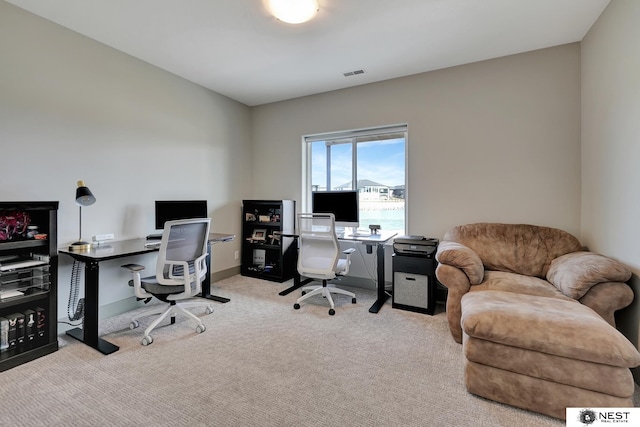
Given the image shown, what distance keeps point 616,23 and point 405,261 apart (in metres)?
2.59

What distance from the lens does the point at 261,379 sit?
1949mm

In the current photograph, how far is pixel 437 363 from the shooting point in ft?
7.00

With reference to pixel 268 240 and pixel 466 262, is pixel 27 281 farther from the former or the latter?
pixel 466 262

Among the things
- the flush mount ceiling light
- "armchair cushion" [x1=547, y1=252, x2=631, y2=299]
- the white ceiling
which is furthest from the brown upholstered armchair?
the flush mount ceiling light

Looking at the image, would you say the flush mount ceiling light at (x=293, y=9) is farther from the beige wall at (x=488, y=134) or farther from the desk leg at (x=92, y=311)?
the desk leg at (x=92, y=311)

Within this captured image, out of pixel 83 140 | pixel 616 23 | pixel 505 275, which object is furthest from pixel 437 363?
pixel 83 140

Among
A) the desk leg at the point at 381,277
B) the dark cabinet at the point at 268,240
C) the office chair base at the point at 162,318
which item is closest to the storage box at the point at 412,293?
the desk leg at the point at 381,277

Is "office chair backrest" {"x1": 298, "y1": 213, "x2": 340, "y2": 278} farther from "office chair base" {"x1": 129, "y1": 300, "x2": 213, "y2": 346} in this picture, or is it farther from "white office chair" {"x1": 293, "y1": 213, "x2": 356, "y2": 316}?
"office chair base" {"x1": 129, "y1": 300, "x2": 213, "y2": 346}

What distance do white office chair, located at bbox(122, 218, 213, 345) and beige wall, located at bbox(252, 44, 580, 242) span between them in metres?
2.53

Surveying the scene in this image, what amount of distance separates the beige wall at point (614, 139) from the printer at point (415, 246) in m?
1.38

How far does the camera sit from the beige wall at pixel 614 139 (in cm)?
202

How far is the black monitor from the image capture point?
3.32 m

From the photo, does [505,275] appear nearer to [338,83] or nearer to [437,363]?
[437,363]

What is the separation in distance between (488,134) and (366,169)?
154 cm
